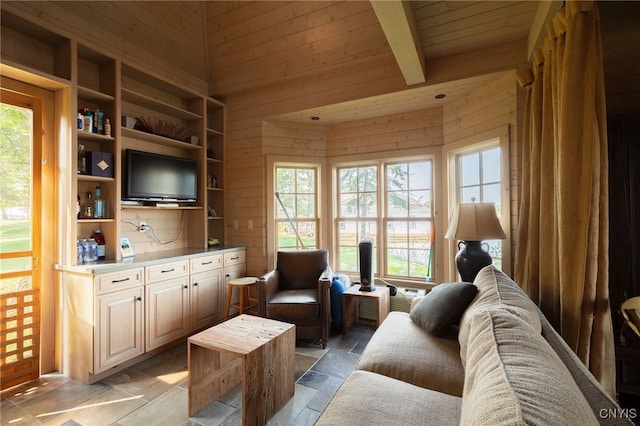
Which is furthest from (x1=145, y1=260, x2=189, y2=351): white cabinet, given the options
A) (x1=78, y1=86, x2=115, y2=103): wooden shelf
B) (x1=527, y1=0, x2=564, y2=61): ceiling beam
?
(x1=527, y1=0, x2=564, y2=61): ceiling beam

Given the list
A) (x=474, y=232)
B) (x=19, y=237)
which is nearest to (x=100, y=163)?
(x=19, y=237)

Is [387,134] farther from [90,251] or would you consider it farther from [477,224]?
[90,251]

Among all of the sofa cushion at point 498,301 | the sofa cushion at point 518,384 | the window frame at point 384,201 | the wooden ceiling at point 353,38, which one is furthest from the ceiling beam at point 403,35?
the sofa cushion at point 518,384

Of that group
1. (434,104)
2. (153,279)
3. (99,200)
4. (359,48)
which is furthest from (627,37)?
(99,200)

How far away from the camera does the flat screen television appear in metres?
2.94

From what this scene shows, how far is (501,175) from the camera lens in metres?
2.72

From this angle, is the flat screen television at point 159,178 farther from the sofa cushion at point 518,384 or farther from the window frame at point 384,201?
the sofa cushion at point 518,384

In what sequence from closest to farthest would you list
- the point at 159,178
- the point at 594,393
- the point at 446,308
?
1. the point at 594,393
2. the point at 446,308
3. the point at 159,178

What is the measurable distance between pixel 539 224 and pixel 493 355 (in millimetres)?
1518

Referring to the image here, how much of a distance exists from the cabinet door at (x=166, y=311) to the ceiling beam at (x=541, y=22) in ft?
12.1

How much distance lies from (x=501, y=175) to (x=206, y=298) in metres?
3.25

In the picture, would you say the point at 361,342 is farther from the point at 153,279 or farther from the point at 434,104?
the point at 434,104

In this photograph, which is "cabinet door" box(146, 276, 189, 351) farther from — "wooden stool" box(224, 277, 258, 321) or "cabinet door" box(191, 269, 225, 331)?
"wooden stool" box(224, 277, 258, 321)

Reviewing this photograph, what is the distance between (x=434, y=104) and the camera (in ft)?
11.0
